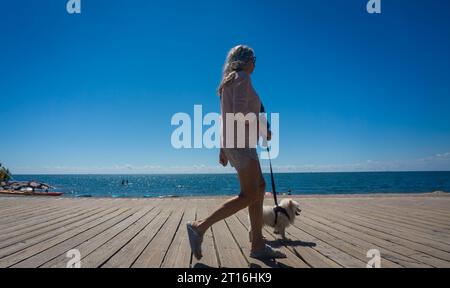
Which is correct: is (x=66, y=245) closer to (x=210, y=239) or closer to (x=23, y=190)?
(x=210, y=239)

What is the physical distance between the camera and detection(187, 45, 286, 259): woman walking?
9.59 ft

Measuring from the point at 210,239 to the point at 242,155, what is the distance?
4.49 feet

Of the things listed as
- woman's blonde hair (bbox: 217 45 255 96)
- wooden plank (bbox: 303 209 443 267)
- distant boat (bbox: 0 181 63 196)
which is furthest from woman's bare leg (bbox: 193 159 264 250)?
distant boat (bbox: 0 181 63 196)

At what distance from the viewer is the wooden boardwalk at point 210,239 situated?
289 centimetres

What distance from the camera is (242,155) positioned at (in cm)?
293

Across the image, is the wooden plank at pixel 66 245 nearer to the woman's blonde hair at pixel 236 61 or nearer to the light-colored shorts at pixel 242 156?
the light-colored shorts at pixel 242 156

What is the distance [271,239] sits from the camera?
401cm

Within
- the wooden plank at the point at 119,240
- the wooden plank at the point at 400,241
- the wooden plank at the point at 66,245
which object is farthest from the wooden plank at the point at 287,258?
Answer: the wooden plank at the point at 66,245

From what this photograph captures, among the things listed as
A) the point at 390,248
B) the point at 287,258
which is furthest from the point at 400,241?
the point at 287,258

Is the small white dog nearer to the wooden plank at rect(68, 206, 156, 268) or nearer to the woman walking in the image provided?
the woman walking

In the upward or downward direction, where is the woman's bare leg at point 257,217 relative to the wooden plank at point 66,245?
upward

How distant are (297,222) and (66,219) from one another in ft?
11.8
